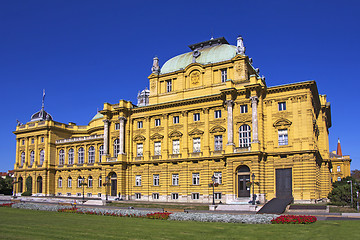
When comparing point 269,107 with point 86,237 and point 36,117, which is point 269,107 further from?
point 36,117

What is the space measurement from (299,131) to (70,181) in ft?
174

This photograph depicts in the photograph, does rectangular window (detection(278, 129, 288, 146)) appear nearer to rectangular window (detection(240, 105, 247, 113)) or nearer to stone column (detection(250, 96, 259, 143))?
stone column (detection(250, 96, 259, 143))

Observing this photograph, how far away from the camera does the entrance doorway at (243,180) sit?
176ft

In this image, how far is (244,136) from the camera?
185ft

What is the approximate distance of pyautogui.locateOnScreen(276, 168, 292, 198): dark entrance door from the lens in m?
52.2

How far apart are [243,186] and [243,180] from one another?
870 mm

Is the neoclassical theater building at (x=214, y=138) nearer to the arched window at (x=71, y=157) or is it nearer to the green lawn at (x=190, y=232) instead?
the arched window at (x=71, y=157)

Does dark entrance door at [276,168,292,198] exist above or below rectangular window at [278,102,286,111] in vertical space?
below

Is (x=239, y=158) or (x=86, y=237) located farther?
(x=239, y=158)

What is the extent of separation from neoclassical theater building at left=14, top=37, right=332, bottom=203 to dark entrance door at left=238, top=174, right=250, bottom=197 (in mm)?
146

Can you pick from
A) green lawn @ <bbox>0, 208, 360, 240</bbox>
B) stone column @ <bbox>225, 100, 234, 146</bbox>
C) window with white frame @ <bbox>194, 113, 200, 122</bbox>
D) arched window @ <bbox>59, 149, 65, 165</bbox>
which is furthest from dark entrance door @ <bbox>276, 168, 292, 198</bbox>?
arched window @ <bbox>59, 149, 65, 165</bbox>

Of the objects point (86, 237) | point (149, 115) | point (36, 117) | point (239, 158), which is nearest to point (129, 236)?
point (86, 237)

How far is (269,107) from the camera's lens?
55.7 m

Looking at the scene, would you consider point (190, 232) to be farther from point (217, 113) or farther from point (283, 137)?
point (217, 113)
